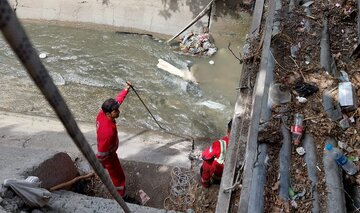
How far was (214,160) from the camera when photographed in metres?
4.96

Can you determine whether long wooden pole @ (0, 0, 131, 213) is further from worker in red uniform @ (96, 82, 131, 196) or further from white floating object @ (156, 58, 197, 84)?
white floating object @ (156, 58, 197, 84)

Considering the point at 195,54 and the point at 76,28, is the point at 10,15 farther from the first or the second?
the point at 76,28

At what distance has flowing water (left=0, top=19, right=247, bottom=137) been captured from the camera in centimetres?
831

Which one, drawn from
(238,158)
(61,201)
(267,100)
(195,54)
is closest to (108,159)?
(61,201)

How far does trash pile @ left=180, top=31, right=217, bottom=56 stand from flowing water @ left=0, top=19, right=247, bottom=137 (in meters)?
0.23

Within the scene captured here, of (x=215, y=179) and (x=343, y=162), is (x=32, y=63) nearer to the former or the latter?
(x=343, y=162)

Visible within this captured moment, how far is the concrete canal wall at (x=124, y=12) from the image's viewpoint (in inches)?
434

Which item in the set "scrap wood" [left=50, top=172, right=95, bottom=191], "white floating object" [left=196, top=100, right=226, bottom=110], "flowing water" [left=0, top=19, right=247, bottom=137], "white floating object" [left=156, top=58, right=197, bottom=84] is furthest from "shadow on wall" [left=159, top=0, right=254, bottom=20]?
"scrap wood" [left=50, top=172, right=95, bottom=191]

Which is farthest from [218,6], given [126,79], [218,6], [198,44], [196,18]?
[126,79]

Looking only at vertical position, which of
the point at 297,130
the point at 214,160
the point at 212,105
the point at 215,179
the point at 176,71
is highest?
the point at 176,71

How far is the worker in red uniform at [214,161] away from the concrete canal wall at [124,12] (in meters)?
6.96

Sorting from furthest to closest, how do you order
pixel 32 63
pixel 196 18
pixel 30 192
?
pixel 196 18 → pixel 30 192 → pixel 32 63

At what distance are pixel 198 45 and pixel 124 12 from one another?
284 centimetres

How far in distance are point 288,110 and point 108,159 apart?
2641 mm
